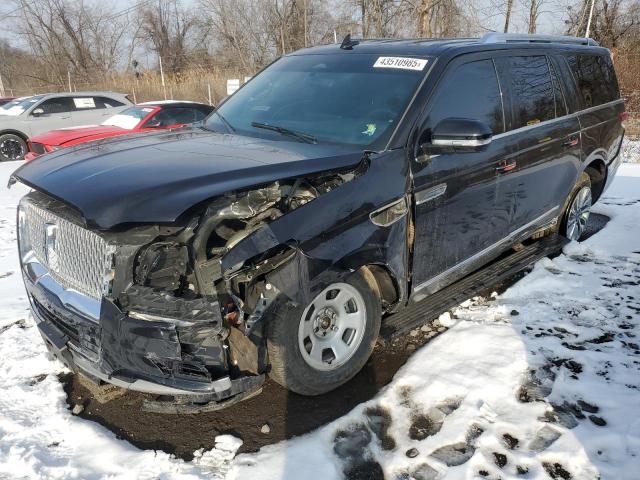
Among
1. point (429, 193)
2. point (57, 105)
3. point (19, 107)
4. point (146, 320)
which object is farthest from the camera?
point (57, 105)

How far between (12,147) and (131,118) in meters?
5.21

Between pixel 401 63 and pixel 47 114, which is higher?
pixel 401 63

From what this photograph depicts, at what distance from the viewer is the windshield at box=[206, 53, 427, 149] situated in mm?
3139

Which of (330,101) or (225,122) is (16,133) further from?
(330,101)

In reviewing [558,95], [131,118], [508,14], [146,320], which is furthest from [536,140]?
[508,14]

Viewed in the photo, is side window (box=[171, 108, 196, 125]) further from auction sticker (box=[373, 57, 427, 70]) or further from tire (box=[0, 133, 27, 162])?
auction sticker (box=[373, 57, 427, 70])

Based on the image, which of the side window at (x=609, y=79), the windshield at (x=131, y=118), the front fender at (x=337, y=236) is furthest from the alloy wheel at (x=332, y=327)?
the windshield at (x=131, y=118)

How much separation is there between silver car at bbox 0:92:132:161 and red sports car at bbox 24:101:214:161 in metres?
3.75

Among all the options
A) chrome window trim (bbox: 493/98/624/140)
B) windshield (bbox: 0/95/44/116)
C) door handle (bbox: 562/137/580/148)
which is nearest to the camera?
chrome window trim (bbox: 493/98/624/140)

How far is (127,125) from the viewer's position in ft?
30.1

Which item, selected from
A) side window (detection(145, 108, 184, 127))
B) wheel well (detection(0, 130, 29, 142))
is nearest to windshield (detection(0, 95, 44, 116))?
wheel well (detection(0, 130, 29, 142))

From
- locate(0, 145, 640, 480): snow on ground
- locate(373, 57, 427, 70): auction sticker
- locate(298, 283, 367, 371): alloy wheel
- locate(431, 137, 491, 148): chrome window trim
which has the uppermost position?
locate(373, 57, 427, 70): auction sticker

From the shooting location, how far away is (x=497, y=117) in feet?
12.0

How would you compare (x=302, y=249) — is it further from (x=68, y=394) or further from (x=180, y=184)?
(x=68, y=394)
